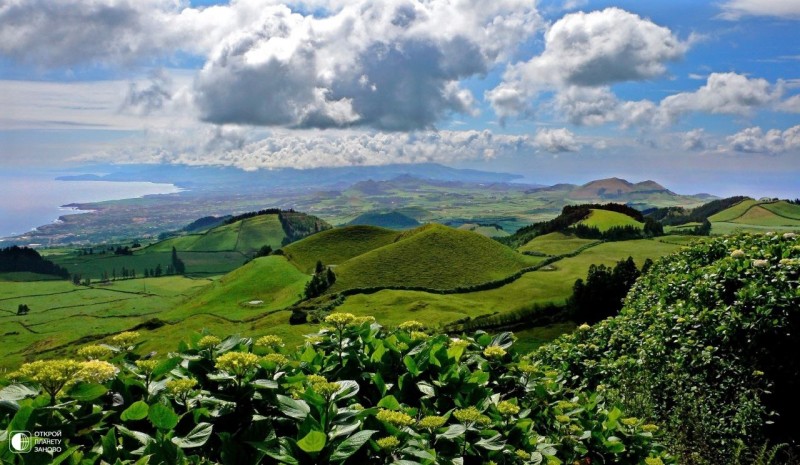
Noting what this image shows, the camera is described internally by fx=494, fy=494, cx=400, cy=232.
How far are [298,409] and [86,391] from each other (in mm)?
1350

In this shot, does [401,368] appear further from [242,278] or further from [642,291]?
[242,278]

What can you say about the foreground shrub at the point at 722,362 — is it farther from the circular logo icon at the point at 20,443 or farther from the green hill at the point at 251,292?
the green hill at the point at 251,292

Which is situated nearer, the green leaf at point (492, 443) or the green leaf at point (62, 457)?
the green leaf at point (62, 457)

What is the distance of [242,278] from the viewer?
140 m

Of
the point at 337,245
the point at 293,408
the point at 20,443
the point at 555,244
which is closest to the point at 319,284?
the point at 337,245

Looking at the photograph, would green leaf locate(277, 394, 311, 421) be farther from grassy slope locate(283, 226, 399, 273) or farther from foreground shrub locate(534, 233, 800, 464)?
grassy slope locate(283, 226, 399, 273)

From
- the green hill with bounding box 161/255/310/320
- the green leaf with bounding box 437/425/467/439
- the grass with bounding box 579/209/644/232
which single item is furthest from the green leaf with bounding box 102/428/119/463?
the grass with bounding box 579/209/644/232

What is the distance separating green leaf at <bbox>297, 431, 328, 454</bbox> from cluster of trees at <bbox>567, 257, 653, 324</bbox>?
195ft

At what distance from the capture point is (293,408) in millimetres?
3031

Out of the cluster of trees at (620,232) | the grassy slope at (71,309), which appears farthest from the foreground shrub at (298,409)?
the cluster of trees at (620,232)

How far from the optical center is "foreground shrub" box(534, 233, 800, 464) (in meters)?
8.56

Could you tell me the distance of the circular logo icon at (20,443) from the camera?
2547 millimetres

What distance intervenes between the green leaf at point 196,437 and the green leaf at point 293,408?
0.42 m

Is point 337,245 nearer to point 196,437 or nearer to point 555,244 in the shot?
point 555,244
